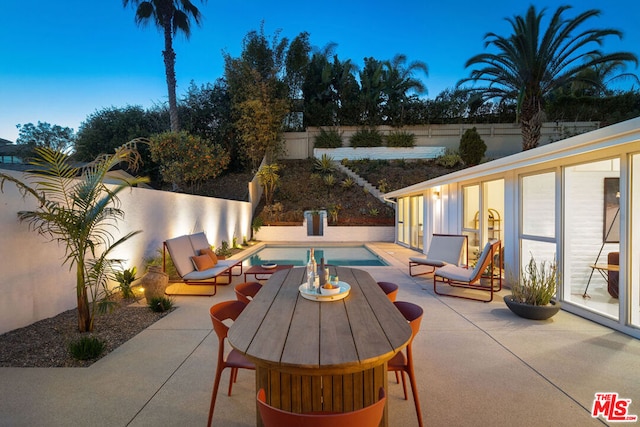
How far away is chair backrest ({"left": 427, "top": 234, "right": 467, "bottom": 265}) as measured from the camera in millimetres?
6137

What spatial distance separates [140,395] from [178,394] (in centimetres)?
27

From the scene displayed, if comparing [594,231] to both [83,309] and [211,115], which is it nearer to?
[83,309]

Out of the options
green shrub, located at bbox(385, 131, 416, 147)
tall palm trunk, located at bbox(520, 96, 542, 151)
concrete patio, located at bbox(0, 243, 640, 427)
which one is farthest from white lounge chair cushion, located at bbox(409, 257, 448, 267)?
green shrub, located at bbox(385, 131, 416, 147)

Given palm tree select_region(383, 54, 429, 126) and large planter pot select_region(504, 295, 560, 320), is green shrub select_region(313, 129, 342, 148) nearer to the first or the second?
palm tree select_region(383, 54, 429, 126)

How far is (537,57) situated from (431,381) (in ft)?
40.1

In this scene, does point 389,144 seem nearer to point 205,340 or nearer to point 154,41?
point 154,41

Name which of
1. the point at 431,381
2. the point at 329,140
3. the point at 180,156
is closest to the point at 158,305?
the point at 431,381

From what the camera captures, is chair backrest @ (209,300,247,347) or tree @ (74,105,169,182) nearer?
chair backrest @ (209,300,247,347)

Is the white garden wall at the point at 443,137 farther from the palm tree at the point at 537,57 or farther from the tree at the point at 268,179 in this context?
the palm tree at the point at 537,57

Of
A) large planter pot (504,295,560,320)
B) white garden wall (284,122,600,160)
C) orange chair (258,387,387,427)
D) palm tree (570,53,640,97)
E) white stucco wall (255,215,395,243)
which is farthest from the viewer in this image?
white garden wall (284,122,600,160)

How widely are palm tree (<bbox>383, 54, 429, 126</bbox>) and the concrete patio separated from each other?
1996cm

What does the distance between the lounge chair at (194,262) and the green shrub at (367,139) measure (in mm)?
16164

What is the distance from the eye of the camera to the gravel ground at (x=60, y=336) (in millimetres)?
2829

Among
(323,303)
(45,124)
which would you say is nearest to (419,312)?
(323,303)
